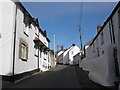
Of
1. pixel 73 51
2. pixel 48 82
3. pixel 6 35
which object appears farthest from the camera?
pixel 73 51

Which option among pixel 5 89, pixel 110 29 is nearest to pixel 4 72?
pixel 5 89

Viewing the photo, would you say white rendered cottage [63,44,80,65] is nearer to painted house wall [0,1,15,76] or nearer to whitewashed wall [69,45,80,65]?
whitewashed wall [69,45,80,65]

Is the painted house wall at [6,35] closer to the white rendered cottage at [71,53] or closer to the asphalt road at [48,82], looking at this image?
the asphalt road at [48,82]

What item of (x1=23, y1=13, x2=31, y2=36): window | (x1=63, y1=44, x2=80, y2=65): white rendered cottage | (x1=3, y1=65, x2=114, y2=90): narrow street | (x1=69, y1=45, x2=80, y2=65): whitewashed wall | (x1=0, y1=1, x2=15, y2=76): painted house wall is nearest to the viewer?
(x1=3, y1=65, x2=114, y2=90): narrow street

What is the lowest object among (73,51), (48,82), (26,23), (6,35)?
(48,82)

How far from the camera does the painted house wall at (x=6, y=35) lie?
12.4 meters

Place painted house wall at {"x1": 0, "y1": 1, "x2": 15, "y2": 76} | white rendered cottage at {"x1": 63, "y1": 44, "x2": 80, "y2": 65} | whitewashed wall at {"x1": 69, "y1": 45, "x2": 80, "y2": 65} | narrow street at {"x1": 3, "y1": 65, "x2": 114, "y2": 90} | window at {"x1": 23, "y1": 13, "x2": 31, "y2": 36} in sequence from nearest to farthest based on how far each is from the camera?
narrow street at {"x1": 3, "y1": 65, "x2": 114, "y2": 90}, painted house wall at {"x1": 0, "y1": 1, "x2": 15, "y2": 76}, window at {"x1": 23, "y1": 13, "x2": 31, "y2": 36}, whitewashed wall at {"x1": 69, "y1": 45, "x2": 80, "y2": 65}, white rendered cottage at {"x1": 63, "y1": 44, "x2": 80, "y2": 65}

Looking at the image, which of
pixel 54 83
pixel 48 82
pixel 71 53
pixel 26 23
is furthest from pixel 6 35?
pixel 71 53

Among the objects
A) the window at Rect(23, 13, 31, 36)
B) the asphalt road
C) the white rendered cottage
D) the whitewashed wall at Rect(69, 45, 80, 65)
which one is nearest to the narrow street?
the asphalt road

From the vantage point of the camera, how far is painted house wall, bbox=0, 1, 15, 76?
Answer: 1238 cm

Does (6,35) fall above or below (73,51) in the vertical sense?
below

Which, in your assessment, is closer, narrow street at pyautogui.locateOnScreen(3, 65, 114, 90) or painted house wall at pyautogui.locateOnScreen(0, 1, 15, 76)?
narrow street at pyautogui.locateOnScreen(3, 65, 114, 90)

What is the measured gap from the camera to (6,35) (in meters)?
12.9

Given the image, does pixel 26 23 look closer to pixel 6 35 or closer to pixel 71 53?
pixel 6 35
